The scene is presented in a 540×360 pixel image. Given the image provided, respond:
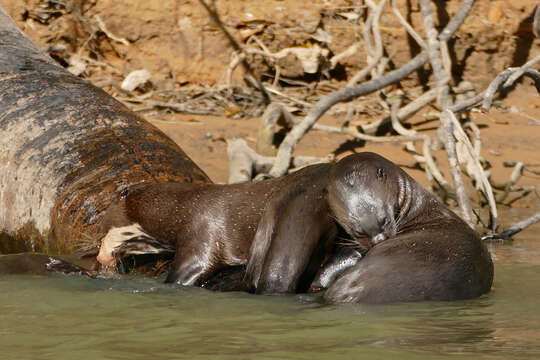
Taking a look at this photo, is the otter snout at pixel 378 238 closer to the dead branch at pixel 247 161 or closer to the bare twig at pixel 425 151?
the bare twig at pixel 425 151

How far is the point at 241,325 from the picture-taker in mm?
2662

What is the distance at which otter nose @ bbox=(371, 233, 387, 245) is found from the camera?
3.30m

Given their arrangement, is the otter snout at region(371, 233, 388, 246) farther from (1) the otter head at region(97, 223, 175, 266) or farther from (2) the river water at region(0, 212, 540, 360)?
(1) the otter head at region(97, 223, 175, 266)

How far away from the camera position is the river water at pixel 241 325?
225cm

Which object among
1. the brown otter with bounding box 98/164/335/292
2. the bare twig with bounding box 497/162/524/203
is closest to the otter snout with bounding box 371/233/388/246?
the brown otter with bounding box 98/164/335/292

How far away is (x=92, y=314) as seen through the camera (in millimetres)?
2846

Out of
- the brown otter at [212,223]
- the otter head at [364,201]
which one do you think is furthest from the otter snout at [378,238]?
the brown otter at [212,223]

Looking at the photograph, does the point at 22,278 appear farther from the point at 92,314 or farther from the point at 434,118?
the point at 434,118

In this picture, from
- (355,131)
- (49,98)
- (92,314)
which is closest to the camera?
(92,314)

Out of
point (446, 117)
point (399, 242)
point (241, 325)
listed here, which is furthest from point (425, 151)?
point (241, 325)

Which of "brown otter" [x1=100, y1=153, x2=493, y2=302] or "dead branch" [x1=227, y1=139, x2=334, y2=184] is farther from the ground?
"brown otter" [x1=100, y1=153, x2=493, y2=302]

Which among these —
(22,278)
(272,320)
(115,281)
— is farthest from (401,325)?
(22,278)

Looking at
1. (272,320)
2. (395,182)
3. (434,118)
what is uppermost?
(395,182)

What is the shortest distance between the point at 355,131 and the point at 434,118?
156cm
